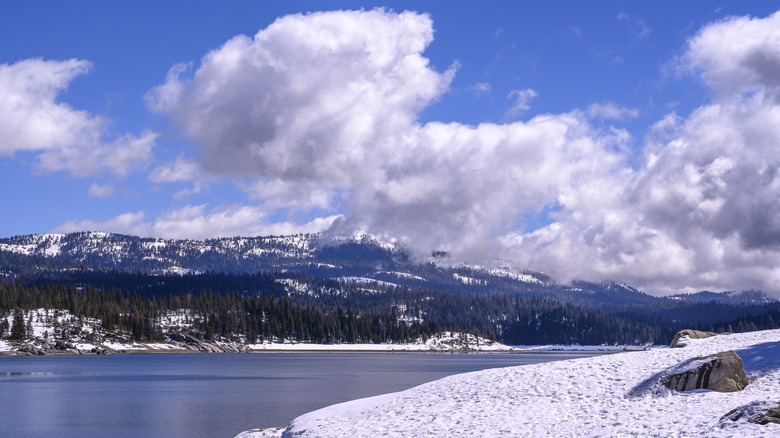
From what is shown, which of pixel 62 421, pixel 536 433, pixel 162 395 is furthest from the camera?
pixel 162 395

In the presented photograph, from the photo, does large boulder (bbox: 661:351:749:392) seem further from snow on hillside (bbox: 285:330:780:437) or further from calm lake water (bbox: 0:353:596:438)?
calm lake water (bbox: 0:353:596:438)

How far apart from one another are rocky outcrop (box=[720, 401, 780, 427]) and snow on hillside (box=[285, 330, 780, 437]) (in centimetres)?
23

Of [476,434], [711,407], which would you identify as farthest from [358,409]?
[711,407]

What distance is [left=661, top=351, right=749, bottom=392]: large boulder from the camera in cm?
3400

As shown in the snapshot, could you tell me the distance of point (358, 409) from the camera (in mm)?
39719

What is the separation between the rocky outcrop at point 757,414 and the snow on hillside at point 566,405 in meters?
0.23

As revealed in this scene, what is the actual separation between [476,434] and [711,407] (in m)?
10.5

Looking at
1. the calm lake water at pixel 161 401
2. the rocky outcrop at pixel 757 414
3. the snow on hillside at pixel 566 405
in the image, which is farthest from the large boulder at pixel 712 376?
the calm lake water at pixel 161 401

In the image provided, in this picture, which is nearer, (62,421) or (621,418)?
(621,418)

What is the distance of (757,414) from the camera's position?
1064 inches

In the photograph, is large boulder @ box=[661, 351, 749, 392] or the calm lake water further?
the calm lake water

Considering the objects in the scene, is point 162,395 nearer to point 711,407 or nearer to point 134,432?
point 134,432

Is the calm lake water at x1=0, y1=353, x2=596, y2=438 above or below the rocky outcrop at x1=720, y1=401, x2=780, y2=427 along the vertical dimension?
below

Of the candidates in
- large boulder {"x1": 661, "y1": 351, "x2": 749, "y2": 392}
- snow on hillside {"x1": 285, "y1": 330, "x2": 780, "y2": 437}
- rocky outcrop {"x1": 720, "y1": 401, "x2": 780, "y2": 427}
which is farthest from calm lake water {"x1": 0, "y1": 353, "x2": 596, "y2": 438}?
rocky outcrop {"x1": 720, "y1": 401, "x2": 780, "y2": 427}
